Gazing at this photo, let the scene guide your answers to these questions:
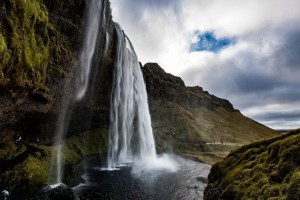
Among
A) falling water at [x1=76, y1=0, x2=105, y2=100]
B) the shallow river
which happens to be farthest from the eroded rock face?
the shallow river

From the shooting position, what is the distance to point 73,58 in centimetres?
4659

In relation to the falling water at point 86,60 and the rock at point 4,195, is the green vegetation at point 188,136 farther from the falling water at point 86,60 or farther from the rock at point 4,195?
the rock at point 4,195

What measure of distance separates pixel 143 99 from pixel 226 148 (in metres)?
47.5

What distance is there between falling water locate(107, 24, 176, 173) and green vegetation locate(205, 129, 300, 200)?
4552 centimetres

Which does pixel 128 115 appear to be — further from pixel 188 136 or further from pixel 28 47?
pixel 188 136

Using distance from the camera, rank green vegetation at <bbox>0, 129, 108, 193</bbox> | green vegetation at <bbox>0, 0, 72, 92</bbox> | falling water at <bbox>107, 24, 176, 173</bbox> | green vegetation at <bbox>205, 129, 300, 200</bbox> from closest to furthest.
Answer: green vegetation at <bbox>205, 129, 300, 200</bbox> < green vegetation at <bbox>0, 0, 72, 92</bbox> < green vegetation at <bbox>0, 129, 108, 193</bbox> < falling water at <bbox>107, 24, 176, 173</bbox>

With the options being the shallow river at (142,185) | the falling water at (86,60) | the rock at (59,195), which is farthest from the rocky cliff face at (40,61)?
the shallow river at (142,185)

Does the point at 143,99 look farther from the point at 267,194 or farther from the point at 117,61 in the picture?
the point at 267,194

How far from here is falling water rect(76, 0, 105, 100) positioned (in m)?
49.5

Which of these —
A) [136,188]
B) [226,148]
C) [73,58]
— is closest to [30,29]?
[73,58]

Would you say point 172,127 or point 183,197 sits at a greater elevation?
point 172,127

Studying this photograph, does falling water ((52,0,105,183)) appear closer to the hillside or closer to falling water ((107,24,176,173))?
falling water ((107,24,176,173))

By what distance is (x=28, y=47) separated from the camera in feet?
108

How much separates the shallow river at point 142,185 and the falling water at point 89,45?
17.5 m
